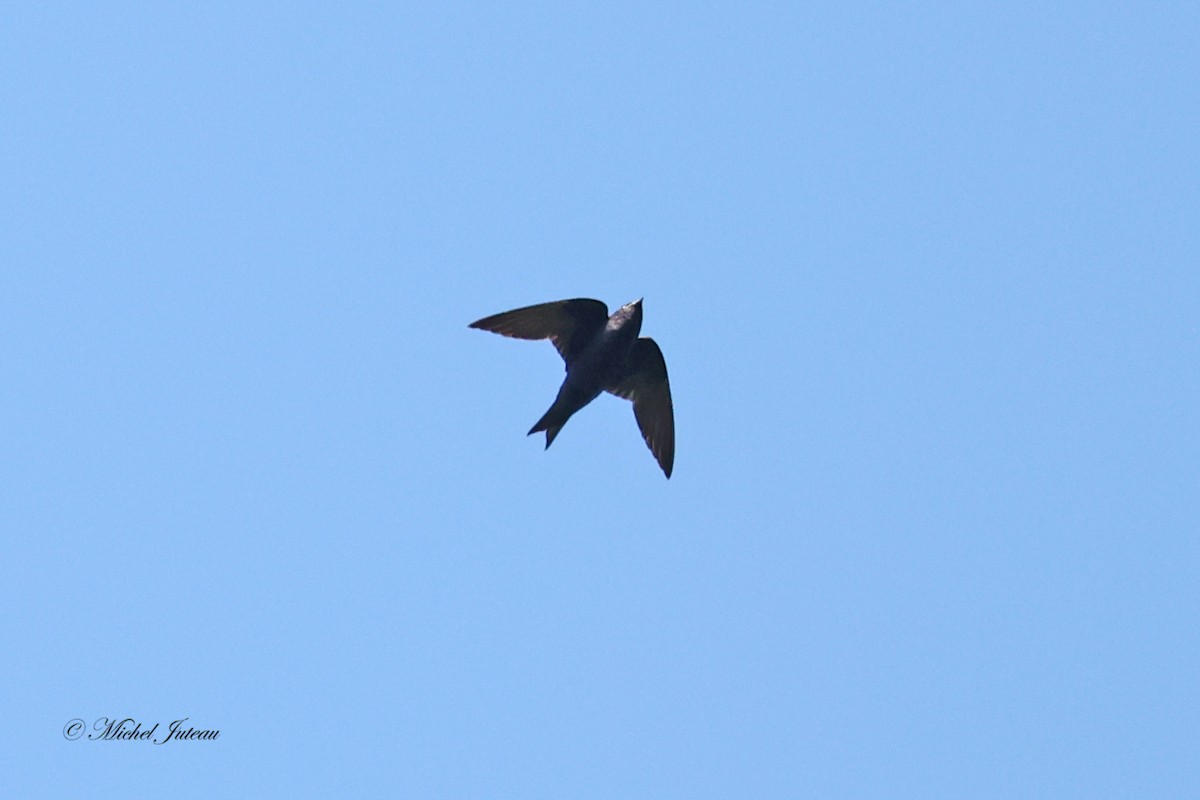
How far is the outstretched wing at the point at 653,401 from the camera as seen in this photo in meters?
15.3

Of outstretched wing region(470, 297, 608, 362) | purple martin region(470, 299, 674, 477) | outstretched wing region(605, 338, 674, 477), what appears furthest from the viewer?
outstretched wing region(605, 338, 674, 477)

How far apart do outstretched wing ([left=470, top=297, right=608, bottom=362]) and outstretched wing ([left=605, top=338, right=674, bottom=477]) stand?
1.03m

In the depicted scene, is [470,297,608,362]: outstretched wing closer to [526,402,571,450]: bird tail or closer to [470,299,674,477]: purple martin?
[470,299,674,477]: purple martin

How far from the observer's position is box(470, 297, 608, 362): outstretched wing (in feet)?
46.5

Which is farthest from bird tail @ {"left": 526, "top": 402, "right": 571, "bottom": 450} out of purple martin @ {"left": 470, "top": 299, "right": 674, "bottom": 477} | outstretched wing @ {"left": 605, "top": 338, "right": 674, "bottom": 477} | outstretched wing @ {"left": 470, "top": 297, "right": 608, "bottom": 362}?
outstretched wing @ {"left": 605, "top": 338, "right": 674, "bottom": 477}

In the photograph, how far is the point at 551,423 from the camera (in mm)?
14094

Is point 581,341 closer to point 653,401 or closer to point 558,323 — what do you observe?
point 558,323

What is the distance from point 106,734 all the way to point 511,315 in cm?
714

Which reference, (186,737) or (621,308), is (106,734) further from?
(621,308)

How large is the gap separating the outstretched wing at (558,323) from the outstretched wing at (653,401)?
3.36ft

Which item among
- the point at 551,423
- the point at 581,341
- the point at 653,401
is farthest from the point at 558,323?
the point at 653,401

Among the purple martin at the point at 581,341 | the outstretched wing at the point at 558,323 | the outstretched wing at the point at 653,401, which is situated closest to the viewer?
the purple martin at the point at 581,341

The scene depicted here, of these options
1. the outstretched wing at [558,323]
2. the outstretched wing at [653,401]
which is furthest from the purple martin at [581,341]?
the outstretched wing at [653,401]

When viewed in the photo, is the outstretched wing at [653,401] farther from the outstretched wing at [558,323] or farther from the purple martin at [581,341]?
the outstretched wing at [558,323]
